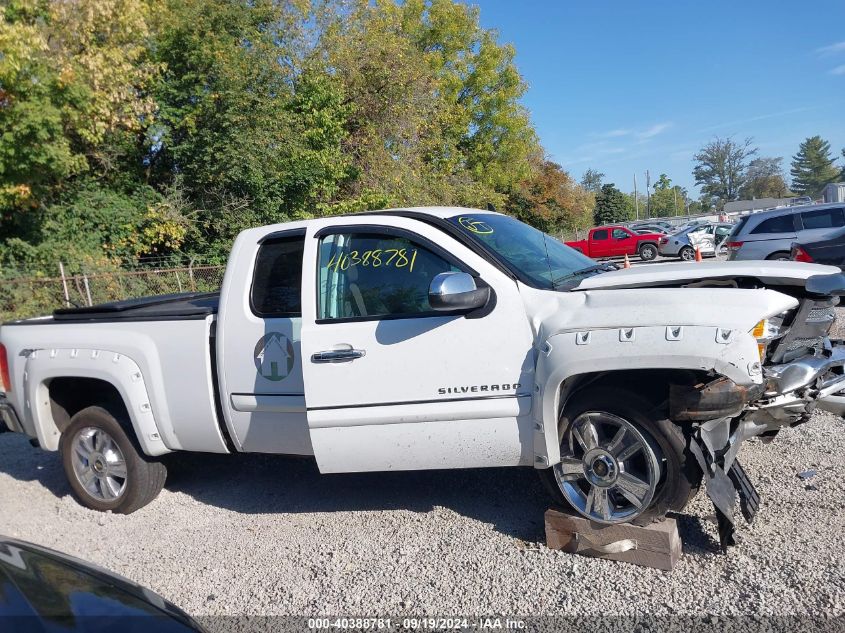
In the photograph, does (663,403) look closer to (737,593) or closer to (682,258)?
(737,593)

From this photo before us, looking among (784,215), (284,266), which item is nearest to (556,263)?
(284,266)

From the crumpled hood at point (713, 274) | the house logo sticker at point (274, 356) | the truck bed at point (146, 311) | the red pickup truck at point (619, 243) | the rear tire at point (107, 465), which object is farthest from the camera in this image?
the red pickup truck at point (619, 243)

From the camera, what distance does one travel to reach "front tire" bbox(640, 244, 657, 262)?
105ft

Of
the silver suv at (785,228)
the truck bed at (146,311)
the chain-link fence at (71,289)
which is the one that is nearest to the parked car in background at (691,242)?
the silver suv at (785,228)

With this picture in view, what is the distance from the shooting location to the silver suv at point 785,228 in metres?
14.5

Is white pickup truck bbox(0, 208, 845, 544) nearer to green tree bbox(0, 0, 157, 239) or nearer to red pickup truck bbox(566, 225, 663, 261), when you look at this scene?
green tree bbox(0, 0, 157, 239)

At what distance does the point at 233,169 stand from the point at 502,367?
737 inches

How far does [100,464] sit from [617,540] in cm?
374

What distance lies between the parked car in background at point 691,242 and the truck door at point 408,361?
2781 centimetres

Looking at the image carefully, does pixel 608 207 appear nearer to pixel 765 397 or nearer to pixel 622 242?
pixel 622 242

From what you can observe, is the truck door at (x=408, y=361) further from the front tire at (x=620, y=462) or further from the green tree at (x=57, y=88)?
the green tree at (x=57, y=88)

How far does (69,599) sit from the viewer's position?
89.8 inches

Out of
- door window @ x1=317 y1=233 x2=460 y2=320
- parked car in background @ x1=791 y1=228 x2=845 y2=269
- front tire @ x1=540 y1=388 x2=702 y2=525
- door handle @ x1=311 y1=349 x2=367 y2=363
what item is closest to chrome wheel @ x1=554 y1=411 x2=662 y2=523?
front tire @ x1=540 y1=388 x2=702 y2=525

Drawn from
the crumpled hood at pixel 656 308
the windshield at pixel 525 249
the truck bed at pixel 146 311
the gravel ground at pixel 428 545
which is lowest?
the gravel ground at pixel 428 545
